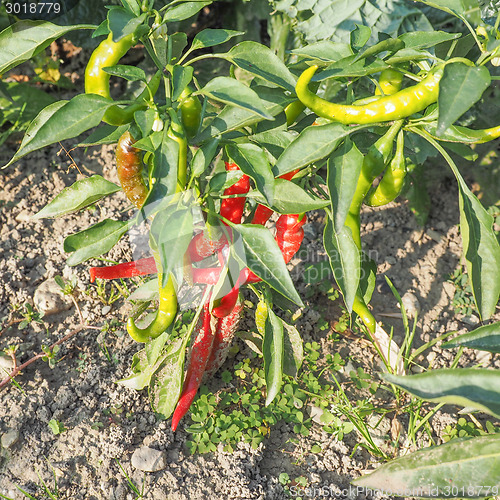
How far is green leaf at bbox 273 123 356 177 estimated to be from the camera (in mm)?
1275

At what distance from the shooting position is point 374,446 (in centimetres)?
184

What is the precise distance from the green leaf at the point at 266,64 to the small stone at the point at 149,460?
4.10ft

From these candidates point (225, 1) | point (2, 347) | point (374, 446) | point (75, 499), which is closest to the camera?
point (75, 499)

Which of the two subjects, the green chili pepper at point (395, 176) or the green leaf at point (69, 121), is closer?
the green leaf at point (69, 121)

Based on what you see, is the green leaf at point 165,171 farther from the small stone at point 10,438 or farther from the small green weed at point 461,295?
the small green weed at point 461,295

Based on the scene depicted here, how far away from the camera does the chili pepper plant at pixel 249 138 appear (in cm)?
119

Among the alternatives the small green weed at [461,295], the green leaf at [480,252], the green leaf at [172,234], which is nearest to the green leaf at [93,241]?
the green leaf at [172,234]

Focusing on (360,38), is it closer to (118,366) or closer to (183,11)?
(183,11)

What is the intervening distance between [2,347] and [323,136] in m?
1.51

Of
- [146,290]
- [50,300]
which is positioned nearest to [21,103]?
[50,300]

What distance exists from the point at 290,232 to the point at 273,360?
40 cm

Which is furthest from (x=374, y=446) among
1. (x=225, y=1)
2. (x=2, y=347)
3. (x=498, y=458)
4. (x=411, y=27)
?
(x=225, y=1)

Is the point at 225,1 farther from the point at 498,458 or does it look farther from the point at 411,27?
the point at 498,458

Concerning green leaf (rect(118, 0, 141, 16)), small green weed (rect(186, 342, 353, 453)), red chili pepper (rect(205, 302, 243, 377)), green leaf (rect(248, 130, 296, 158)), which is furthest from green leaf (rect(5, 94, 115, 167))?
small green weed (rect(186, 342, 353, 453))
